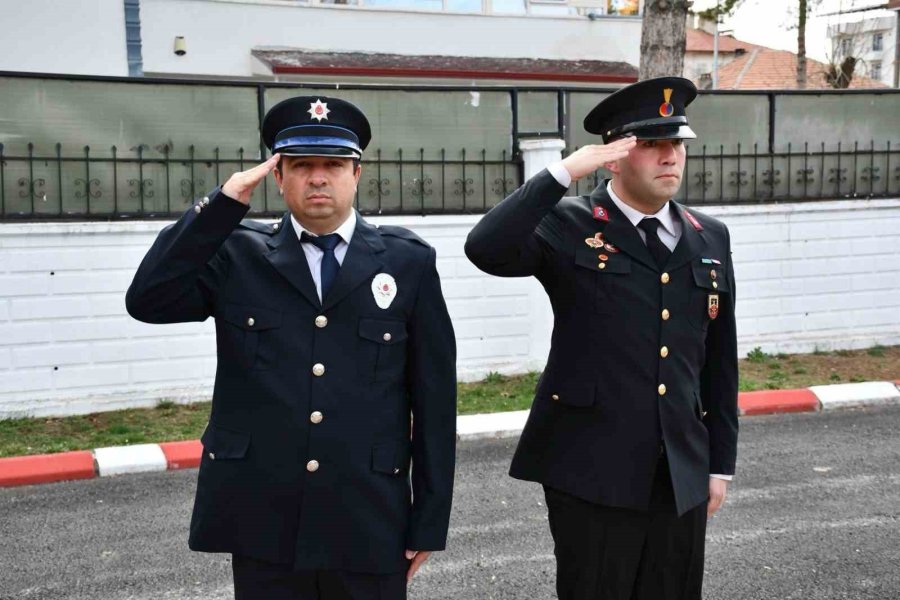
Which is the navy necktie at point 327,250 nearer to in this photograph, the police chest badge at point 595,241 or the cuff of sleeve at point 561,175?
the cuff of sleeve at point 561,175

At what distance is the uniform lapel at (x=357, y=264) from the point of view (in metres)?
2.96

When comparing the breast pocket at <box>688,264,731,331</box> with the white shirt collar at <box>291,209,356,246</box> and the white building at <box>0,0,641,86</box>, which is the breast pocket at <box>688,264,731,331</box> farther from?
the white building at <box>0,0,641,86</box>

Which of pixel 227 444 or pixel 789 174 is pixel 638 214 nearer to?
pixel 227 444

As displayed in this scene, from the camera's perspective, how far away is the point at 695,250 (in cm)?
345

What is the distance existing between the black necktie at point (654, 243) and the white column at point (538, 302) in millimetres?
5863

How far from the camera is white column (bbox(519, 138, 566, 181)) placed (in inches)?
363

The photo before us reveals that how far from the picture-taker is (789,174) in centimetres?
1042

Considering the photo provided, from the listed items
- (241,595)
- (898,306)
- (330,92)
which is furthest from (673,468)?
(898,306)

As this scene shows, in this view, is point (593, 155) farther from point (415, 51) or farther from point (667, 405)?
point (415, 51)

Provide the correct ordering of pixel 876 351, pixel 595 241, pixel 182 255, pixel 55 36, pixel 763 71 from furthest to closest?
pixel 763 71 → pixel 55 36 → pixel 876 351 → pixel 595 241 → pixel 182 255

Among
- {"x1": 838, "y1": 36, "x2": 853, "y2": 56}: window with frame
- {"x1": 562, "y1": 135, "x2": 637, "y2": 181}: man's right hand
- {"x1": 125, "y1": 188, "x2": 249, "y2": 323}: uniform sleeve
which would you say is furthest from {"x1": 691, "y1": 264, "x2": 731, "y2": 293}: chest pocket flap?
A: {"x1": 838, "y1": 36, "x2": 853, "y2": 56}: window with frame

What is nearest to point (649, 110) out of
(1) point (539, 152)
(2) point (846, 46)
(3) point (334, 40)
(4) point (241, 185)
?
(4) point (241, 185)

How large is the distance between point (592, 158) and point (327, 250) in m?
0.77

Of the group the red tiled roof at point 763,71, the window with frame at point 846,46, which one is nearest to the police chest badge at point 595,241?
the window with frame at point 846,46
